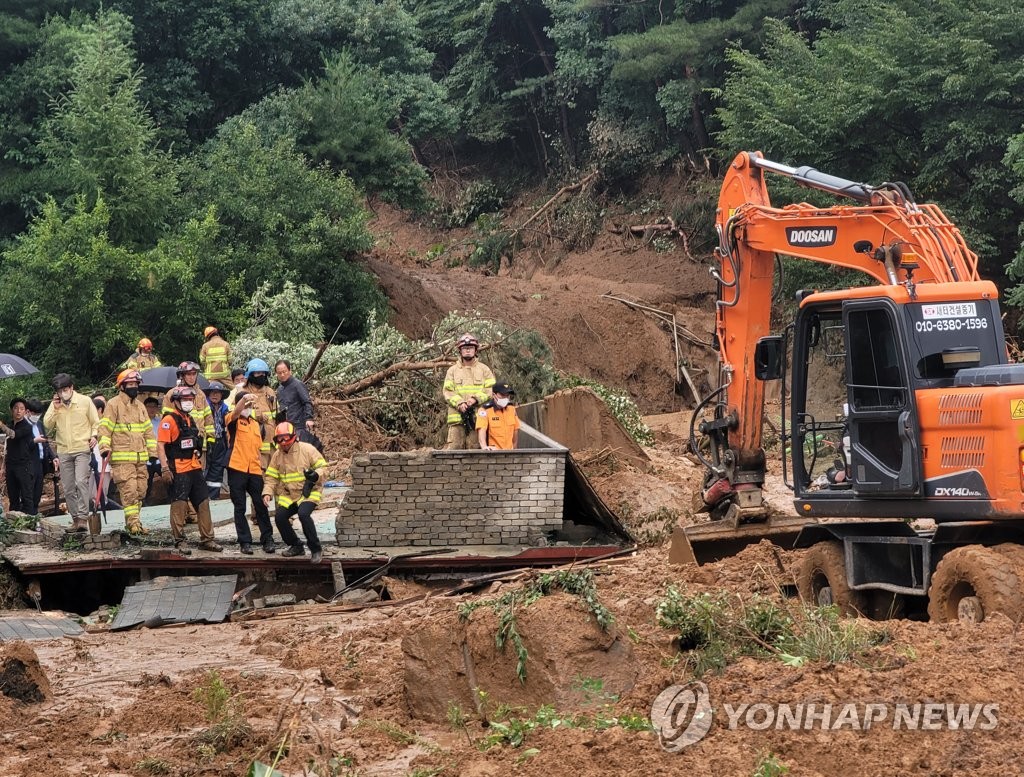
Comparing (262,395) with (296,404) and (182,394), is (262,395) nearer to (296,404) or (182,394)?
(296,404)

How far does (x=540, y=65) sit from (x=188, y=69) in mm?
15396

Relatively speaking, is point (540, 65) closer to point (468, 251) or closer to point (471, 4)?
point (471, 4)

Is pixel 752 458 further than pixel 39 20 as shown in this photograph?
No

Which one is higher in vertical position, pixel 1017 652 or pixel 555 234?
pixel 555 234

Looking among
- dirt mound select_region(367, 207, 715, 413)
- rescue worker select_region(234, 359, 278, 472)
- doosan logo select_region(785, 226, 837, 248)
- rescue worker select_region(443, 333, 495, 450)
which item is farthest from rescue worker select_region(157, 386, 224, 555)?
dirt mound select_region(367, 207, 715, 413)

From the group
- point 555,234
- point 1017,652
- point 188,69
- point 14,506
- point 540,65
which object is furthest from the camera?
point 540,65

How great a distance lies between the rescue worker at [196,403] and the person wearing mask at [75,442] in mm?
905

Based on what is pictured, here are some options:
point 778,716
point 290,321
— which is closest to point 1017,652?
point 778,716

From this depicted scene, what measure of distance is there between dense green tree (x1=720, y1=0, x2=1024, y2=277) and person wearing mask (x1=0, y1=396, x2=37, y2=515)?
17.2m

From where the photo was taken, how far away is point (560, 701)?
7625mm

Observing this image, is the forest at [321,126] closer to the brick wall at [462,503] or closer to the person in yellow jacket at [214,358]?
the person in yellow jacket at [214,358]

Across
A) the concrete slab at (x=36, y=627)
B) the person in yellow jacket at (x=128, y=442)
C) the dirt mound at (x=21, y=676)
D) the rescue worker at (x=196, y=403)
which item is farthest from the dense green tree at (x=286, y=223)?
the dirt mound at (x=21, y=676)

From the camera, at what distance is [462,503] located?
44.9ft

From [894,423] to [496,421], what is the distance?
6.30 m
